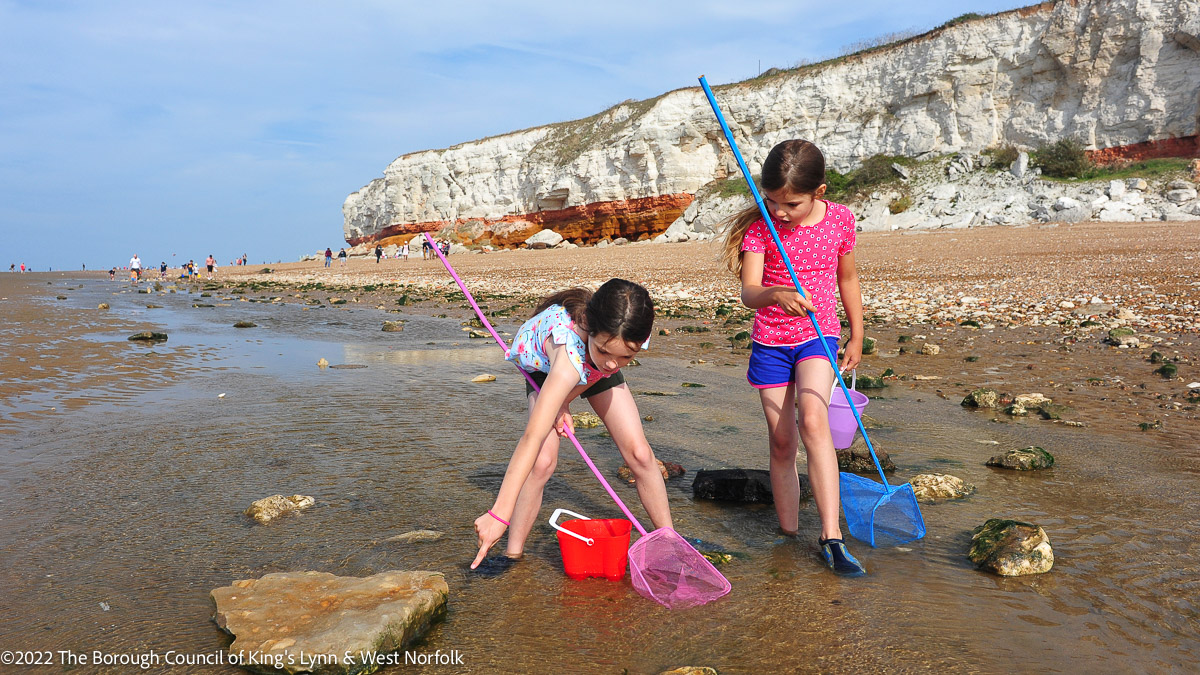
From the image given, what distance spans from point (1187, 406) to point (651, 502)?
180 inches

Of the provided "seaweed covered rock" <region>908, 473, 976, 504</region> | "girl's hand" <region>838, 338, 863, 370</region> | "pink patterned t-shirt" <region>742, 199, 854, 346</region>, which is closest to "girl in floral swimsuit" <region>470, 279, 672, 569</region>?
"pink patterned t-shirt" <region>742, 199, 854, 346</region>

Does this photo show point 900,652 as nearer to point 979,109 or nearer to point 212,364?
point 212,364

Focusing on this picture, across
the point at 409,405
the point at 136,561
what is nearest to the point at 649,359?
the point at 409,405

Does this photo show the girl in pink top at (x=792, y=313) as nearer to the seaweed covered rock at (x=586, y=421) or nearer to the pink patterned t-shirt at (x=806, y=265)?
the pink patterned t-shirt at (x=806, y=265)

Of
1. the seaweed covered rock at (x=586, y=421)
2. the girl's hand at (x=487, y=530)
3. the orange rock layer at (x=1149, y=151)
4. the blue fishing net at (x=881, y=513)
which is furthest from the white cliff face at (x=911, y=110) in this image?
the girl's hand at (x=487, y=530)

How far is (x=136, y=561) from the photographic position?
3.06m

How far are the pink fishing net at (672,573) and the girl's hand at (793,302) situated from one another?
1.04 m

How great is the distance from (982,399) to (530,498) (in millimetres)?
4190

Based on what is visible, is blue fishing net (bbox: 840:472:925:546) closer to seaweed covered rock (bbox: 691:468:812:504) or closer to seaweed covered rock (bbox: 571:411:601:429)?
seaweed covered rock (bbox: 691:468:812:504)

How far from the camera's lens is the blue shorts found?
3420 mm

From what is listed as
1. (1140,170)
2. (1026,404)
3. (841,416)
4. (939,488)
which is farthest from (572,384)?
(1140,170)

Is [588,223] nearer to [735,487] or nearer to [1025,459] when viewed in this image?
[1025,459]

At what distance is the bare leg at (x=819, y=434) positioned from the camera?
3.29 metres

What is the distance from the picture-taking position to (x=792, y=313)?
321 centimetres
